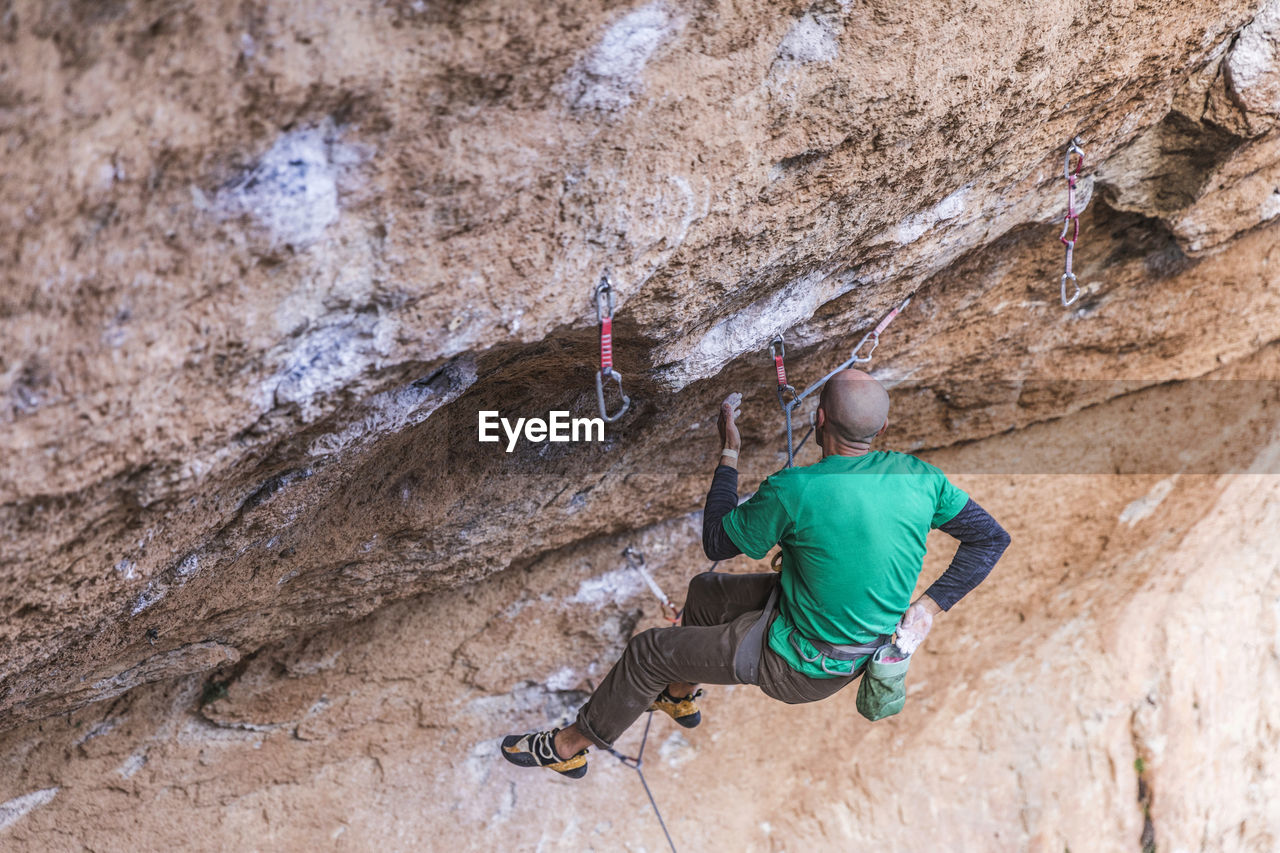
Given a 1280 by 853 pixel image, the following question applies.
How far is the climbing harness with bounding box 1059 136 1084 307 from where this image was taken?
2.83 m

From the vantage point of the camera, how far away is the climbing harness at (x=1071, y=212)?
9.30 feet

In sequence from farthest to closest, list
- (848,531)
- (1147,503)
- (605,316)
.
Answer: (1147,503) < (848,531) < (605,316)

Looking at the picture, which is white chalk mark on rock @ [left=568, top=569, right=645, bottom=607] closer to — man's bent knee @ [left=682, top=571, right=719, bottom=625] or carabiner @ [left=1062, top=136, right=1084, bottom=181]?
man's bent knee @ [left=682, top=571, right=719, bottom=625]

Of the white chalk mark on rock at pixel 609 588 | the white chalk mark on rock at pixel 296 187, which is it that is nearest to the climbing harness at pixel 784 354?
the white chalk mark on rock at pixel 609 588

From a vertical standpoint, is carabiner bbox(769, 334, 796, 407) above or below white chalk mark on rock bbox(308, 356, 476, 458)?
below

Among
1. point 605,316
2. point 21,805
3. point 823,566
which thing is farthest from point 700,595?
point 21,805

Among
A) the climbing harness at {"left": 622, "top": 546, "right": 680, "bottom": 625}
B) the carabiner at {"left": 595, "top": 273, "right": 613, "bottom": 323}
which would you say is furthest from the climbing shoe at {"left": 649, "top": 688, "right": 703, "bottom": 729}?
the carabiner at {"left": 595, "top": 273, "right": 613, "bottom": 323}

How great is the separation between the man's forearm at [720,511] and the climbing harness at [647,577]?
1.20 meters

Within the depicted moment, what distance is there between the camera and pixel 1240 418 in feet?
15.3

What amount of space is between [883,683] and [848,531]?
21.3 inches

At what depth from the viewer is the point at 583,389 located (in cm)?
295

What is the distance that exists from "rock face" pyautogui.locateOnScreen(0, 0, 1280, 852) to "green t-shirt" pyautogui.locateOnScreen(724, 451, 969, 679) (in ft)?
1.52

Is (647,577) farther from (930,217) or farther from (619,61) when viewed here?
(619,61)

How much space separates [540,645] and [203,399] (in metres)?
2.46
